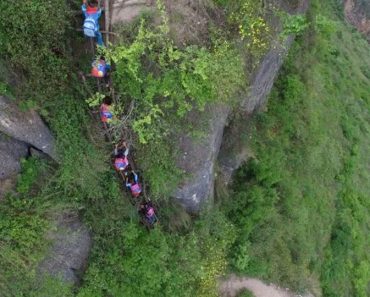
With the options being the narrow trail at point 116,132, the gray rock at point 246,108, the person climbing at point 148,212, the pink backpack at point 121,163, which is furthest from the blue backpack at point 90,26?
the gray rock at point 246,108

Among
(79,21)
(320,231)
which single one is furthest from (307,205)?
(79,21)

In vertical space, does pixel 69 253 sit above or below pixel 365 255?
above

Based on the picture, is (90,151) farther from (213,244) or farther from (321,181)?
(321,181)

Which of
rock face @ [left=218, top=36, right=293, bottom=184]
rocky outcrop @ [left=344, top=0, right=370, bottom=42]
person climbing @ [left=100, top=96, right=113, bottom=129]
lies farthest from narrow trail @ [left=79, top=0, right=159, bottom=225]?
rocky outcrop @ [left=344, top=0, right=370, bottom=42]

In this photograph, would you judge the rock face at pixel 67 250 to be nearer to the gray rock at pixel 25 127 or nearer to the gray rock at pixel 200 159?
the gray rock at pixel 25 127

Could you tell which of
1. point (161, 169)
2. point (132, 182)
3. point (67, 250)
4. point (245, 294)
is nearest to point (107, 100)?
point (161, 169)

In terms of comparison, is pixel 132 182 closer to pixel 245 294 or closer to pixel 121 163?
pixel 121 163

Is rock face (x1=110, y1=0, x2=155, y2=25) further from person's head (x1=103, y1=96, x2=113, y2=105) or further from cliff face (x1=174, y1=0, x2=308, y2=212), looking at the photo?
cliff face (x1=174, y1=0, x2=308, y2=212)
